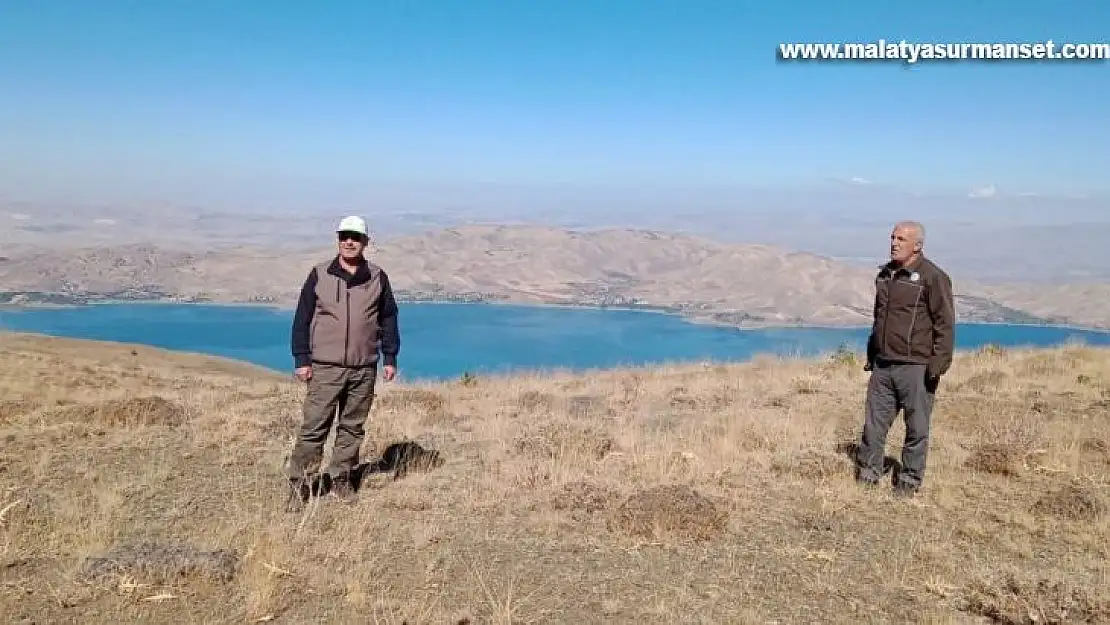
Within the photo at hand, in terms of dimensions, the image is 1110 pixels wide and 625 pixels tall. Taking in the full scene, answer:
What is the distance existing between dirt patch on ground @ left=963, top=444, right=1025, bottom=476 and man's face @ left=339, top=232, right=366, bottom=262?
6042mm

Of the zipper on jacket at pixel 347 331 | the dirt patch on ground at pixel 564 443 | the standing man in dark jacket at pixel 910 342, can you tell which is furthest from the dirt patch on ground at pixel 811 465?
the zipper on jacket at pixel 347 331

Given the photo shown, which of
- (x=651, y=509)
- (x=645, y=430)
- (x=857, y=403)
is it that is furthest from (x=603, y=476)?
(x=857, y=403)

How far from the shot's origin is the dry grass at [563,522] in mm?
3742

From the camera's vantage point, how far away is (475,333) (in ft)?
283

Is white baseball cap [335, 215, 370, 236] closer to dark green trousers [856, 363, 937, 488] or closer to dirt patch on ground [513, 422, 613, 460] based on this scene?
dirt patch on ground [513, 422, 613, 460]

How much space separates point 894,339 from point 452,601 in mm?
4187

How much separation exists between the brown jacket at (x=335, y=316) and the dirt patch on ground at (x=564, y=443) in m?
2.49

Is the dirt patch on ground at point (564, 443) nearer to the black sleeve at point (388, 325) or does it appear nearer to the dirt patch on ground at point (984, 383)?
the black sleeve at point (388, 325)

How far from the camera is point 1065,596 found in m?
3.70

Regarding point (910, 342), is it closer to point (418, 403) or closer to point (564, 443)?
point (564, 443)

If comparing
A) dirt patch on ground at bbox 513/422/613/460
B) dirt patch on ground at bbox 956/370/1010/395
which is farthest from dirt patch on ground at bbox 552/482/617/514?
dirt patch on ground at bbox 956/370/1010/395

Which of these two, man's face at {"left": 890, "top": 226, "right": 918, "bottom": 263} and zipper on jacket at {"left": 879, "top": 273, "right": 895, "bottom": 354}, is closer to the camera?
man's face at {"left": 890, "top": 226, "right": 918, "bottom": 263}

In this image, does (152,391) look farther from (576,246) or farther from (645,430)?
(576,246)

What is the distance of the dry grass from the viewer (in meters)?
3.74
